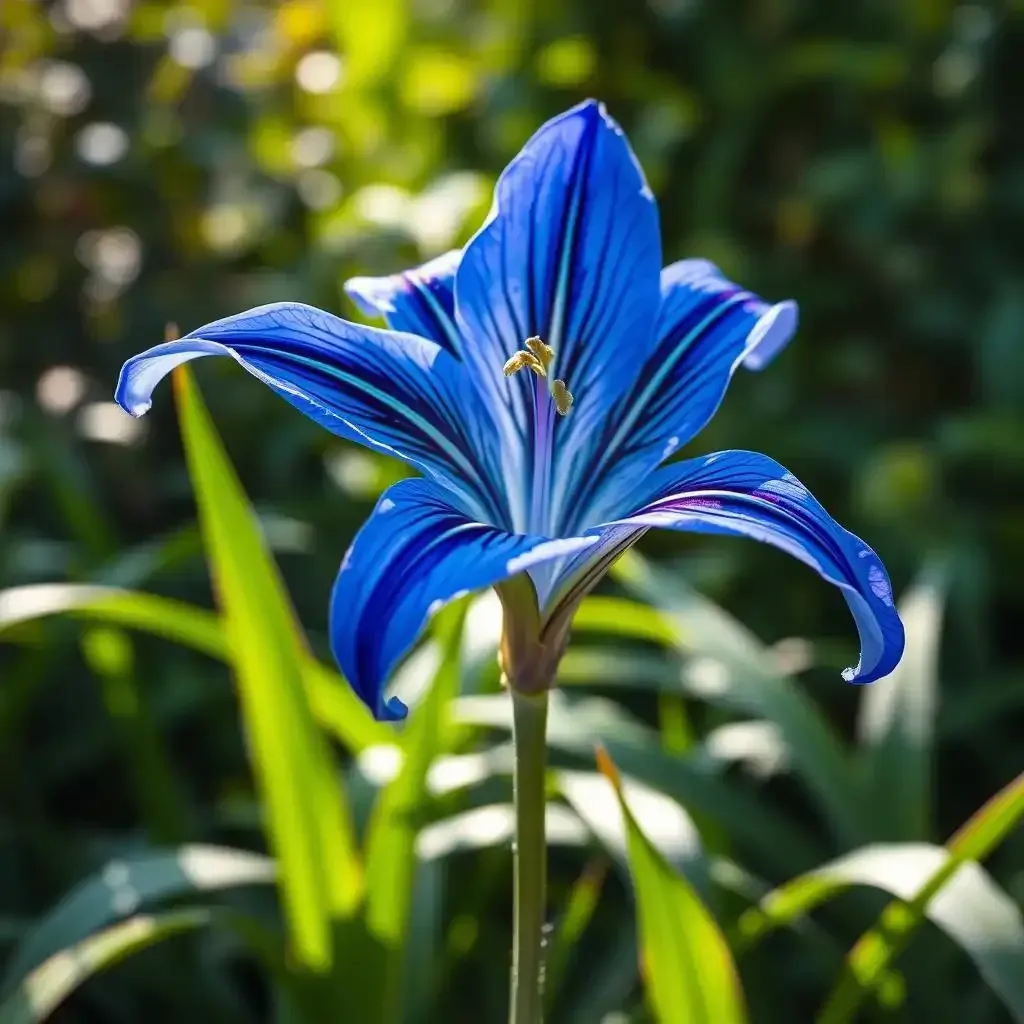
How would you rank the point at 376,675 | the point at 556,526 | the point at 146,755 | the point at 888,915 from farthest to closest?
the point at 146,755 < the point at 888,915 < the point at 556,526 < the point at 376,675

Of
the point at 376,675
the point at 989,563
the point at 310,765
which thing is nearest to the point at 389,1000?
the point at 310,765

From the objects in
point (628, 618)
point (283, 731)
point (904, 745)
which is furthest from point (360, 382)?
point (904, 745)

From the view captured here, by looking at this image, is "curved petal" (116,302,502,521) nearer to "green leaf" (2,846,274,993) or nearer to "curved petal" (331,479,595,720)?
"curved petal" (331,479,595,720)

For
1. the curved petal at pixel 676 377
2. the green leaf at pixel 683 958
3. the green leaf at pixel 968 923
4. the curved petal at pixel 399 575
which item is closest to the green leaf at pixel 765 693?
the green leaf at pixel 968 923

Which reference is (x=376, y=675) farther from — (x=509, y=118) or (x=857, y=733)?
(x=509, y=118)

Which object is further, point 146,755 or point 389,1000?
point 146,755

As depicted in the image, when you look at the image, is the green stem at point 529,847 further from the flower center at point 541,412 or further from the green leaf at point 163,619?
the green leaf at point 163,619

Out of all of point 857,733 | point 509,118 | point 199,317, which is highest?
point 509,118

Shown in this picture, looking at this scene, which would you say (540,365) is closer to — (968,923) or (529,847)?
(529,847)
